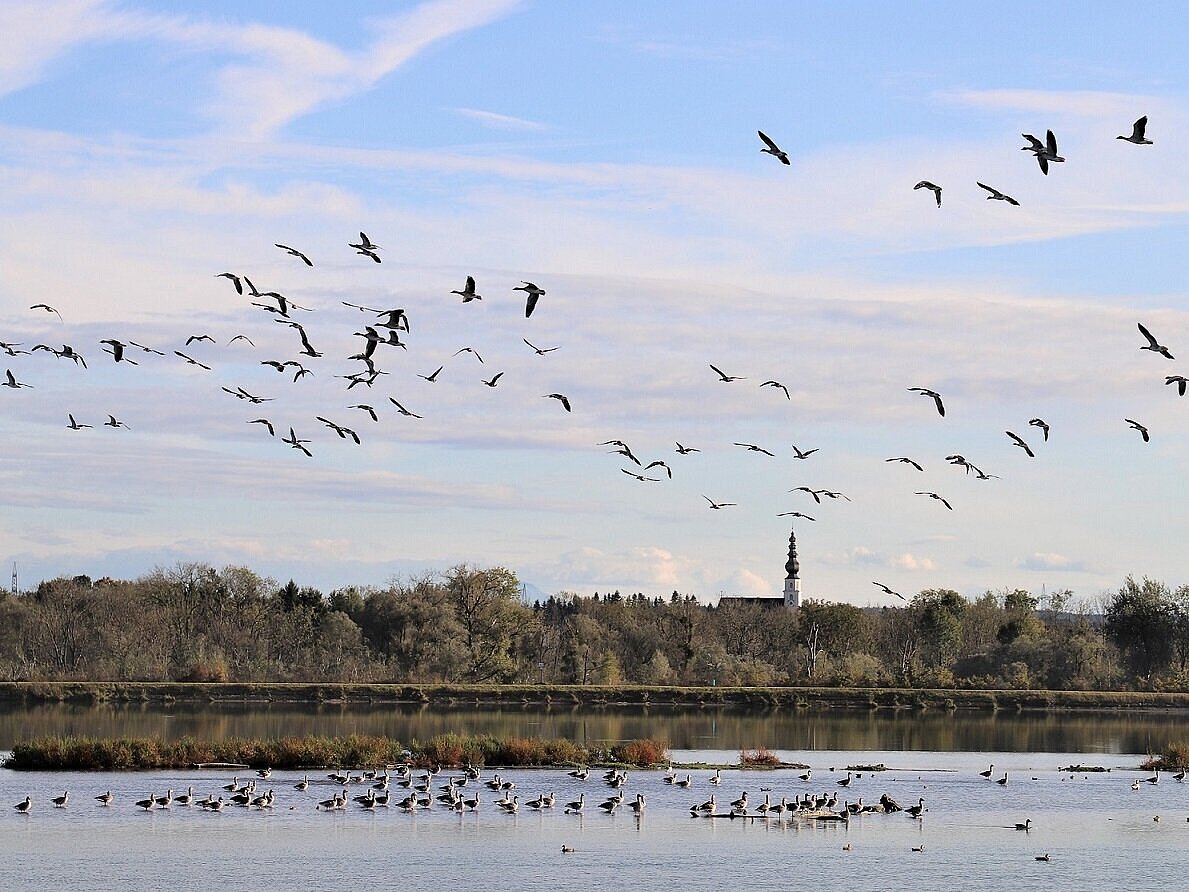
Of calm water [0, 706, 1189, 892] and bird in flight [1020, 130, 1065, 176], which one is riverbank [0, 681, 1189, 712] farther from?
bird in flight [1020, 130, 1065, 176]

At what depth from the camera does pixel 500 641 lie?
112 m

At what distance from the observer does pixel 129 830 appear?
44938 millimetres

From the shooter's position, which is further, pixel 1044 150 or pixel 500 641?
pixel 500 641

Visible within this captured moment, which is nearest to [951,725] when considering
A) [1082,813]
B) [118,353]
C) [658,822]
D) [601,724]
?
[601,724]

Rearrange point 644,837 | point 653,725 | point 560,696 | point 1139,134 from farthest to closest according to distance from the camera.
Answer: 1. point 560,696
2. point 653,725
3. point 644,837
4. point 1139,134

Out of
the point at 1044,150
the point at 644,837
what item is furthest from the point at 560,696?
the point at 1044,150

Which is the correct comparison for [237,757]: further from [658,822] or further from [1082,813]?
[1082,813]

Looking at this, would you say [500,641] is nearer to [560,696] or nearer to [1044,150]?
[560,696]

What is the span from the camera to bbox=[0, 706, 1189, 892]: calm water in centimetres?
3969

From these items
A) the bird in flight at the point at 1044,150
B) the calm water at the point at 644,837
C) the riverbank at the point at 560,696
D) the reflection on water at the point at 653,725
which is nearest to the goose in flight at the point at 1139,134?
the bird in flight at the point at 1044,150

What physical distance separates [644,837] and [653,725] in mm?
39979

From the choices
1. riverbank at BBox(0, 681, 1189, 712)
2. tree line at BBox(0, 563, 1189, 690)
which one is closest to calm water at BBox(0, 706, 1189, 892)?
riverbank at BBox(0, 681, 1189, 712)

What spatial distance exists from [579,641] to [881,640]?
1197 inches

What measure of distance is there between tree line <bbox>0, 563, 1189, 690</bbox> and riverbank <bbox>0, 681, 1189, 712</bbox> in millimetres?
4444
